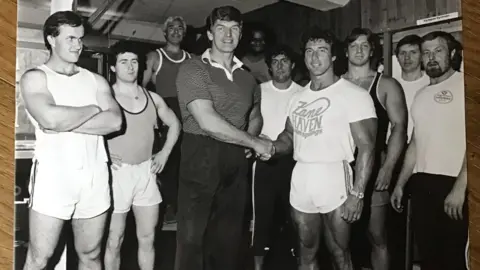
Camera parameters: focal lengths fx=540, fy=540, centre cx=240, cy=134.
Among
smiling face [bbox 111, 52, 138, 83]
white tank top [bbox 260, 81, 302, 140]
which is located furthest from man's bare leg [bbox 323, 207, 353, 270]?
smiling face [bbox 111, 52, 138, 83]

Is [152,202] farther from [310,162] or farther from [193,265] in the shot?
[310,162]

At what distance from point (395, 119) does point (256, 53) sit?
0.39 meters

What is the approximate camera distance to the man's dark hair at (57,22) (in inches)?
47.6

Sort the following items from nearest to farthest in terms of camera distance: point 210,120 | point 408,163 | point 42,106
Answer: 1. point 42,106
2. point 210,120
3. point 408,163

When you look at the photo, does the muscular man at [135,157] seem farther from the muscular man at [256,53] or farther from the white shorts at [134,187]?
the muscular man at [256,53]

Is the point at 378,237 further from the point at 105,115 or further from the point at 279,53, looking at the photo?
the point at 105,115

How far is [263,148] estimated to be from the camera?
1338mm

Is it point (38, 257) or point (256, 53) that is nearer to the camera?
point (38, 257)

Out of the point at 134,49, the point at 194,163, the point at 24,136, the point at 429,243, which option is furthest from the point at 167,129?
the point at 429,243

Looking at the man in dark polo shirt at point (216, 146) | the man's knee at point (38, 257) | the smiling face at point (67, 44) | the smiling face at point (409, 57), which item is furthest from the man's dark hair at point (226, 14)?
the man's knee at point (38, 257)

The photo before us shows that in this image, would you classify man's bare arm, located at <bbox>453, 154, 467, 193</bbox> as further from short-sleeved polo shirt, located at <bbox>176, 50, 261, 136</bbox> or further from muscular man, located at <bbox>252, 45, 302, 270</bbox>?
short-sleeved polo shirt, located at <bbox>176, 50, 261, 136</bbox>

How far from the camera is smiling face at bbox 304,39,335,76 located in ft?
4.49

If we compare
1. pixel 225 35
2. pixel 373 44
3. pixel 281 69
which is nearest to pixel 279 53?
pixel 281 69

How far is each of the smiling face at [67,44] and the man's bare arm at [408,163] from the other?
2.77ft
